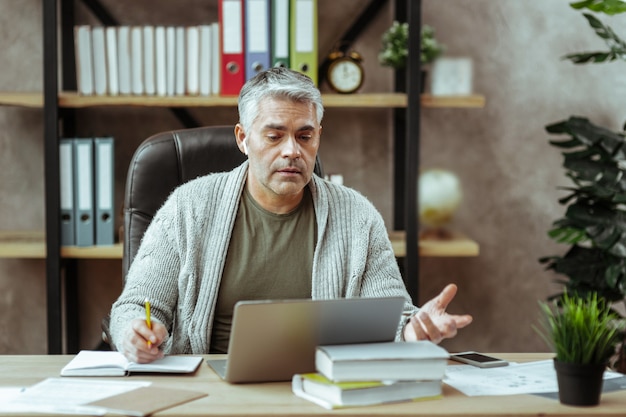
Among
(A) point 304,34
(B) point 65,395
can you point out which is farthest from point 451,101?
(B) point 65,395

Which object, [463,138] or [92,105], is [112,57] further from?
[463,138]

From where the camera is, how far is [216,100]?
2.73 m

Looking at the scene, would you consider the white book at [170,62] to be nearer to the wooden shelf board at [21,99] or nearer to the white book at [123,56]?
the white book at [123,56]

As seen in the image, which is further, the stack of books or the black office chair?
the black office chair

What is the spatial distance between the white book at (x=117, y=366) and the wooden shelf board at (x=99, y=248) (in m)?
1.23

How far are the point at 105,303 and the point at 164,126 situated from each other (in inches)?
28.8

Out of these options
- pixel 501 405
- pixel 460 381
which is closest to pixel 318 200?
pixel 460 381

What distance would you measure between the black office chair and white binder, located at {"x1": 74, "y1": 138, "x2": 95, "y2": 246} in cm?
67

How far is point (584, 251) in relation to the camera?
282 centimetres

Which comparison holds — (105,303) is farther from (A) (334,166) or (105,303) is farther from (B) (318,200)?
(B) (318,200)

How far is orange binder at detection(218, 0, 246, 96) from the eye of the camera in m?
2.73

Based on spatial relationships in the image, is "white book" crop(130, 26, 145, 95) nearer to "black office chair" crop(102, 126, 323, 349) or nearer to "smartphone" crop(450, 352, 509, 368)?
"black office chair" crop(102, 126, 323, 349)

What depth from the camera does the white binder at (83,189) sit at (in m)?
2.76

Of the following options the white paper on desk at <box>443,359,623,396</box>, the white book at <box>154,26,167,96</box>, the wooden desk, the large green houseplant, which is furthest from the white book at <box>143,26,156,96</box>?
the white paper on desk at <box>443,359,623,396</box>
